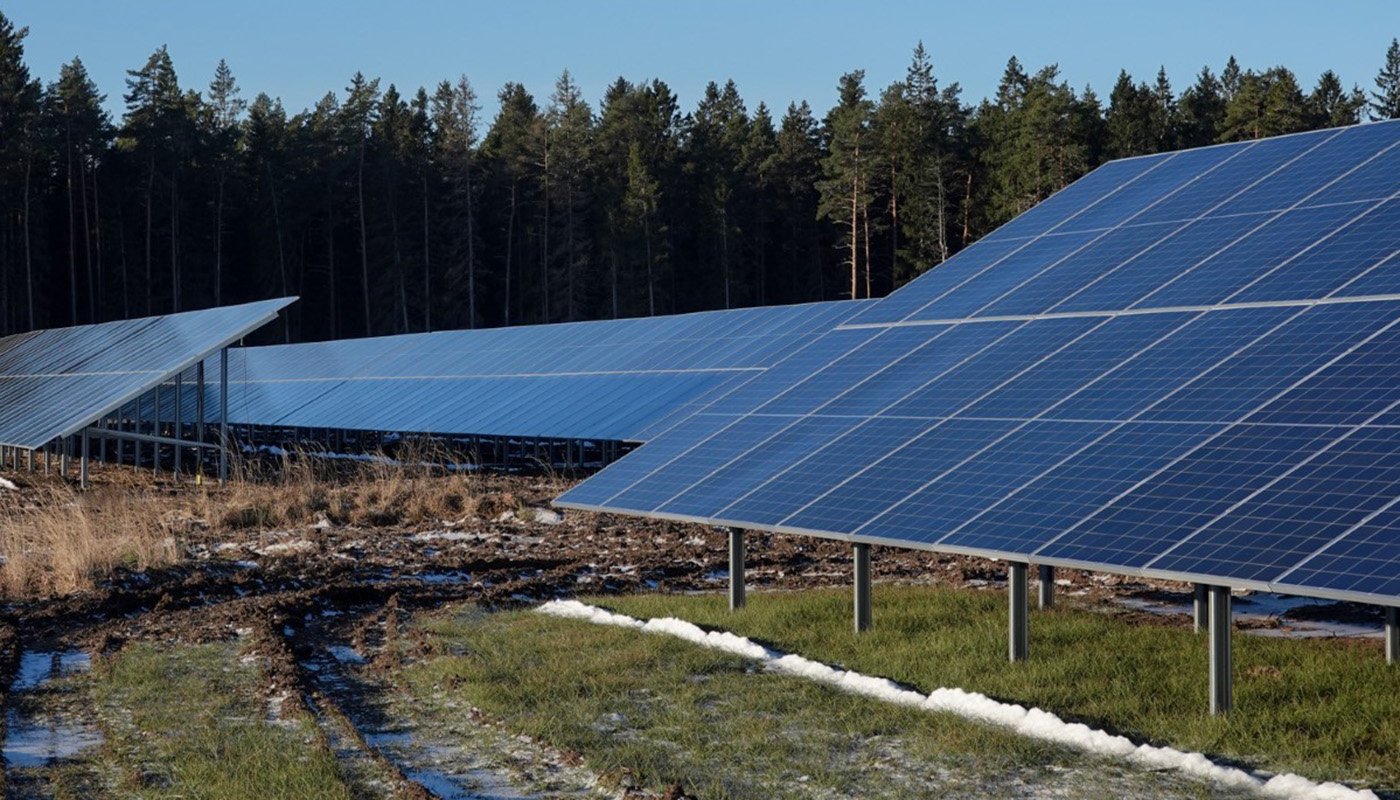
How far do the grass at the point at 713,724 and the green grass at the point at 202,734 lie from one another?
1.29m

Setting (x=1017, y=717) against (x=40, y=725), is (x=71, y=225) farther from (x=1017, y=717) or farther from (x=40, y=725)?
(x=1017, y=717)

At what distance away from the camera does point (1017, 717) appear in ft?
33.2

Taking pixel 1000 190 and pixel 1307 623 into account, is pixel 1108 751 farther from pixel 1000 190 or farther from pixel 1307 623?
pixel 1000 190

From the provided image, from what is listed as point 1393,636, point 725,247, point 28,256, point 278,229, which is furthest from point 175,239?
point 1393,636

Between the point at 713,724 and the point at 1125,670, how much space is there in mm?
3242

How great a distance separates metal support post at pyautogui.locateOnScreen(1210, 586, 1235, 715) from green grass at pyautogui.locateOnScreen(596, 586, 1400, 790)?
104mm

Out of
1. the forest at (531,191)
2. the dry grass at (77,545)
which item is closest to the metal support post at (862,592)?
the dry grass at (77,545)

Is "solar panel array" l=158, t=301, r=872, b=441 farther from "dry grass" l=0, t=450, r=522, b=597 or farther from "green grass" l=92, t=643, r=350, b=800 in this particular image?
"green grass" l=92, t=643, r=350, b=800

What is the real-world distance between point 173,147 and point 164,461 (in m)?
37.9

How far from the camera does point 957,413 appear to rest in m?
13.5

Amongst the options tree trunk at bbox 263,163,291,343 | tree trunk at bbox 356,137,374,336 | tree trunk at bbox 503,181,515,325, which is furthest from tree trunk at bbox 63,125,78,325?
tree trunk at bbox 503,181,515,325

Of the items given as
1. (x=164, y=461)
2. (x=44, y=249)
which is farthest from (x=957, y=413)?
(x=44, y=249)

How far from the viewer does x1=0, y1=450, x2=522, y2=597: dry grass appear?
730 inches

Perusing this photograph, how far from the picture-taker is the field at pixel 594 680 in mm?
9125
